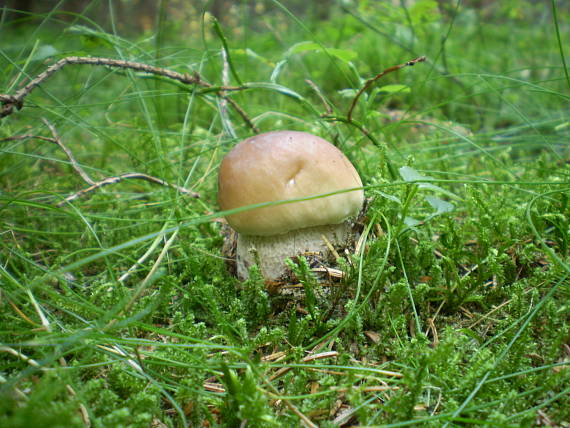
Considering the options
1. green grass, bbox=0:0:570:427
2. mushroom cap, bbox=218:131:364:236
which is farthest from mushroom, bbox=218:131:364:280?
green grass, bbox=0:0:570:427

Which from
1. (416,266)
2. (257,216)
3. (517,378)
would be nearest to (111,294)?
(257,216)

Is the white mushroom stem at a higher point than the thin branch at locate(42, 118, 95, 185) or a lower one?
lower

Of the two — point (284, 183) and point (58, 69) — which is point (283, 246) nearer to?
point (284, 183)

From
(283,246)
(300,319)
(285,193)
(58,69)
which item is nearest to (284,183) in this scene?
(285,193)

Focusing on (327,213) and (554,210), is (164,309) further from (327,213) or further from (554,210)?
(554,210)

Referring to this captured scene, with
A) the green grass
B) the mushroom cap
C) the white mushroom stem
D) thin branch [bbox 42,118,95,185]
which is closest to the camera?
the green grass

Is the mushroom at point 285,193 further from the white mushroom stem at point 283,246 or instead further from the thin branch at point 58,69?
the thin branch at point 58,69

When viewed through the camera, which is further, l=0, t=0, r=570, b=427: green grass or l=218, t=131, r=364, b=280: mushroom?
l=218, t=131, r=364, b=280: mushroom

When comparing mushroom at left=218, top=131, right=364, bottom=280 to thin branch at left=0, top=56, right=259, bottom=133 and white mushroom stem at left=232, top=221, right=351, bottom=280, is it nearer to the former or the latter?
white mushroom stem at left=232, top=221, right=351, bottom=280
